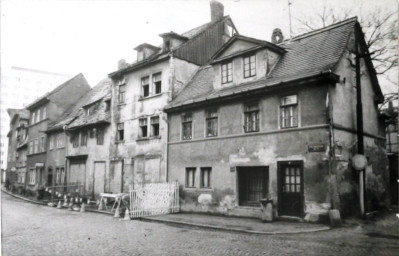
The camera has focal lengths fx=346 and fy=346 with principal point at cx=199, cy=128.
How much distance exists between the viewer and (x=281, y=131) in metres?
14.5

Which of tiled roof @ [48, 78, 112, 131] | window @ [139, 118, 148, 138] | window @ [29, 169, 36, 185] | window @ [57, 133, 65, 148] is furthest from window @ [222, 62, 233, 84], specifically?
window @ [29, 169, 36, 185]

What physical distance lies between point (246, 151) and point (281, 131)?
6.73ft

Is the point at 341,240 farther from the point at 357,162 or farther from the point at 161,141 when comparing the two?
the point at 161,141

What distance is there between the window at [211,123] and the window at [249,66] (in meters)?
2.51

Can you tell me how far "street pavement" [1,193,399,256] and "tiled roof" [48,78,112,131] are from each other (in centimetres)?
1343

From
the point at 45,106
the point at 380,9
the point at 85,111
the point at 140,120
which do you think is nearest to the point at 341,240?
the point at 380,9

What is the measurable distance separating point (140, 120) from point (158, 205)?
6796mm

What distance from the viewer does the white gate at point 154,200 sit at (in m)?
16.7

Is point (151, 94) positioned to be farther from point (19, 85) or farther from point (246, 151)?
point (19, 85)

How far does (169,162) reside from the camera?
19.7m

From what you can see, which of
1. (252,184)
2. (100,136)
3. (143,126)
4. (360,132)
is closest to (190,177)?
(252,184)

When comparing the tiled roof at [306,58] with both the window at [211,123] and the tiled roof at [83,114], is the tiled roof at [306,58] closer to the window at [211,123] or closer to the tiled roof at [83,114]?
the window at [211,123]

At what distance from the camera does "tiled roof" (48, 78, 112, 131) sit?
2666 centimetres

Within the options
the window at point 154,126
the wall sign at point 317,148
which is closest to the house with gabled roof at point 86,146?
the window at point 154,126
